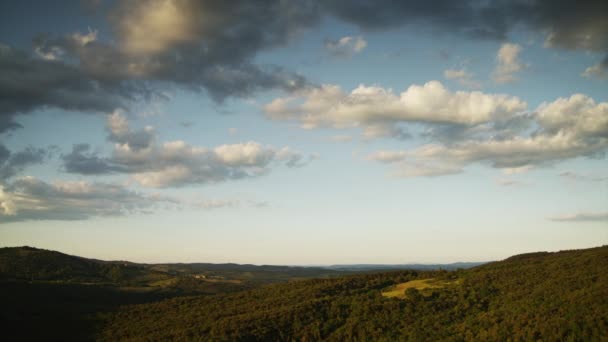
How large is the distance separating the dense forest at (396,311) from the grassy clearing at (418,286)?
0.88 feet

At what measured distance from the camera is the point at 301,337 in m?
70.1

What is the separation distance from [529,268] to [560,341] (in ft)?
180

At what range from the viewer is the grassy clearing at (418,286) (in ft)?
289

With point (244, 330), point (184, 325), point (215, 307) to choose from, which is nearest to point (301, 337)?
point (244, 330)

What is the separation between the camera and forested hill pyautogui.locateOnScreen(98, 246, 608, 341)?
56.3 meters

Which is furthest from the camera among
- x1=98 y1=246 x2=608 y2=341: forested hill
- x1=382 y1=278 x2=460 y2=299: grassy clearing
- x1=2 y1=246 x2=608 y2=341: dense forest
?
x1=382 y1=278 x2=460 y2=299: grassy clearing

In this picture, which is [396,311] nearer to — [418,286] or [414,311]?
[414,311]

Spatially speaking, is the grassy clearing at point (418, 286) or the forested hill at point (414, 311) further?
Answer: the grassy clearing at point (418, 286)

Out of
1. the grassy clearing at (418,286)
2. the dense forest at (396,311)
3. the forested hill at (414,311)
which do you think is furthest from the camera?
the grassy clearing at (418,286)

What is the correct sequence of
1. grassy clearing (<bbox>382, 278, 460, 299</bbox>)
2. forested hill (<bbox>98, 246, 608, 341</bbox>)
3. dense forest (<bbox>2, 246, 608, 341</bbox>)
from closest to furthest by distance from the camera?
1. forested hill (<bbox>98, 246, 608, 341</bbox>)
2. dense forest (<bbox>2, 246, 608, 341</bbox>)
3. grassy clearing (<bbox>382, 278, 460, 299</bbox>)

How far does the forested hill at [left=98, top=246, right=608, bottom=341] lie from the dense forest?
0.20 metres

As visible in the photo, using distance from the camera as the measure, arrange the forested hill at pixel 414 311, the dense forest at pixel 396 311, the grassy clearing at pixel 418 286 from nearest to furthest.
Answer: the forested hill at pixel 414 311, the dense forest at pixel 396 311, the grassy clearing at pixel 418 286

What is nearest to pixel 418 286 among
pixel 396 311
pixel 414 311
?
pixel 414 311

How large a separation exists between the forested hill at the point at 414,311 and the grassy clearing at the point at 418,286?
0.79 feet
